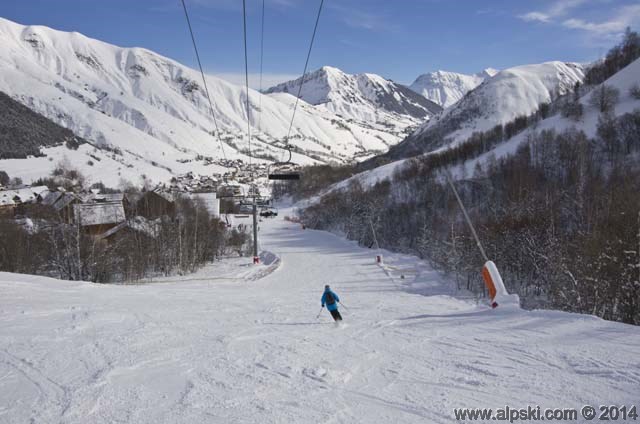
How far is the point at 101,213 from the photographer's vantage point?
44875mm

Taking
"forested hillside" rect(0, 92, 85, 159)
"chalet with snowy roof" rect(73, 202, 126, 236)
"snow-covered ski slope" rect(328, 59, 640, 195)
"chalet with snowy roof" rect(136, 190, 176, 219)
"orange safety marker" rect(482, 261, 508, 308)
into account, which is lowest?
"orange safety marker" rect(482, 261, 508, 308)

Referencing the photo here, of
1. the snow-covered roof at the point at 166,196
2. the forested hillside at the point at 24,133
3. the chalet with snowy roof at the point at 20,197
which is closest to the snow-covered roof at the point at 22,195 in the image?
the chalet with snowy roof at the point at 20,197

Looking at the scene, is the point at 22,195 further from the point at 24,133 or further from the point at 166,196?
the point at 24,133

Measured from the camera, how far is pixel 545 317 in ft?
29.1

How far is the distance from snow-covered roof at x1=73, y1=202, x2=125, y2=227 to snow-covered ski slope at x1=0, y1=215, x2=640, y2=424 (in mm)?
33841

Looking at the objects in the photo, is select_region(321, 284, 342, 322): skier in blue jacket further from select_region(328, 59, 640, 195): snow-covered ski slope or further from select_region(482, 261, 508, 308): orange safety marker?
select_region(328, 59, 640, 195): snow-covered ski slope

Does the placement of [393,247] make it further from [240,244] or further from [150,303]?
[150,303]

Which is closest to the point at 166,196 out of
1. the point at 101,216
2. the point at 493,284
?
the point at 101,216

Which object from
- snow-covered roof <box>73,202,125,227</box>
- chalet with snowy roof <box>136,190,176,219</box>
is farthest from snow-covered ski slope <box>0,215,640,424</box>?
chalet with snowy roof <box>136,190,176,219</box>

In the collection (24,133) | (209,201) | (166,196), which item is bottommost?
(209,201)

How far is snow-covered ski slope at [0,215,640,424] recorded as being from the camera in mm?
5500

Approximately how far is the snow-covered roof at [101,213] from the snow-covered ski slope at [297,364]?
111ft

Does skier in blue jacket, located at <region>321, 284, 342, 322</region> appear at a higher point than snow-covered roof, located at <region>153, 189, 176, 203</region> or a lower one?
lower

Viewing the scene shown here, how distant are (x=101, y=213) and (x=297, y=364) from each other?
146 feet
